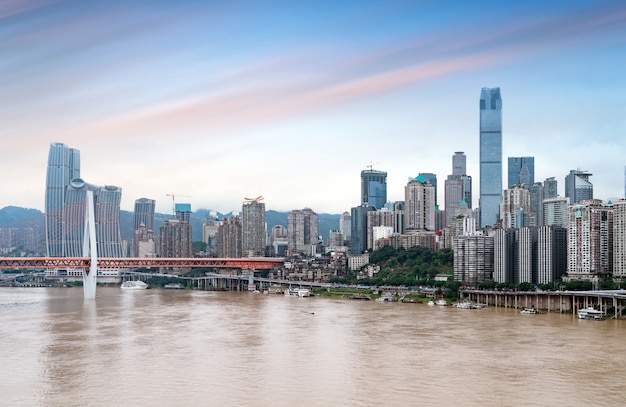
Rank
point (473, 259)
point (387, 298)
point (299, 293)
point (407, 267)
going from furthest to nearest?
point (407, 267) → point (473, 259) → point (299, 293) → point (387, 298)

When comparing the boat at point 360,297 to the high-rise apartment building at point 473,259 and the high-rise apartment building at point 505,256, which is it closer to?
the high-rise apartment building at point 473,259

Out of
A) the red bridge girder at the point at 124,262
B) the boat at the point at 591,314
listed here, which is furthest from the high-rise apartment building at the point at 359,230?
the boat at the point at 591,314

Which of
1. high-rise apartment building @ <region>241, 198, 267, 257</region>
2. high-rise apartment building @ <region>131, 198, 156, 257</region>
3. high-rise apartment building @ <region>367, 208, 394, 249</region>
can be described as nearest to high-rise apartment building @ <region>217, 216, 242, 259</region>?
high-rise apartment building @ <region>241, 198, 267, 257</region>

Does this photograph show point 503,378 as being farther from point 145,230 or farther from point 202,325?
point 145,230

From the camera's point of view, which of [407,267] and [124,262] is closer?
[124,262]

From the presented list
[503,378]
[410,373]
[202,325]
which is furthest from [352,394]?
[202,325]

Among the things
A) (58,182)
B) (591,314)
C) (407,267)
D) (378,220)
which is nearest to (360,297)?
(407,267)

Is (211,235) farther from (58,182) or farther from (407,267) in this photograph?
(407,267)
